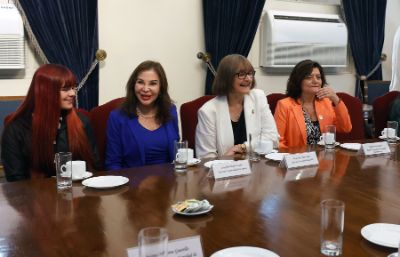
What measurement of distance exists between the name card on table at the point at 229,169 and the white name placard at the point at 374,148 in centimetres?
72

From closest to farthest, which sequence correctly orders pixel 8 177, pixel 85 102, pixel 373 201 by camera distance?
pixel 373 201 → pixel 8 177 → pixel 85 102

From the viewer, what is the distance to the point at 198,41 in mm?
3912

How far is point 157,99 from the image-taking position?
8.11ft

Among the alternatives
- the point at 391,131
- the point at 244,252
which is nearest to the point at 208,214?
the point at 244,252

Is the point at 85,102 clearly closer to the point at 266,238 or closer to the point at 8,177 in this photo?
the point at 8,177

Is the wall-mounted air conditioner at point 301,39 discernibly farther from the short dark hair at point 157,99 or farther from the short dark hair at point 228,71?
the short dark hair at point 157,99

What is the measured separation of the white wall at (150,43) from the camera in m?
3.50

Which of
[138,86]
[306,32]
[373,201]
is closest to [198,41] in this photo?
[306,32]

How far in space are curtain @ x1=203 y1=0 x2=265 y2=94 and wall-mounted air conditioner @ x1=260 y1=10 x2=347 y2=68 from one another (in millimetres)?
214

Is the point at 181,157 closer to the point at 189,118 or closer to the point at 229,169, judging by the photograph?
the point at 229,169

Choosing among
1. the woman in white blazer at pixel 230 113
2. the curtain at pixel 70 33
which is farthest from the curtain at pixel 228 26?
the woman in white blazer at pixel 230 113

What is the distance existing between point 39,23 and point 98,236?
237cm

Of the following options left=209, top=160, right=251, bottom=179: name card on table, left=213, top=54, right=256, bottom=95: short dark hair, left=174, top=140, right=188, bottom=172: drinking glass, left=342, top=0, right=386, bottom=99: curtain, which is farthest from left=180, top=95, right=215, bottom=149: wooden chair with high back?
left=342, top=0, right=386, bottom=99: curtain

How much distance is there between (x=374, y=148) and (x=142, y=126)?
120cm
